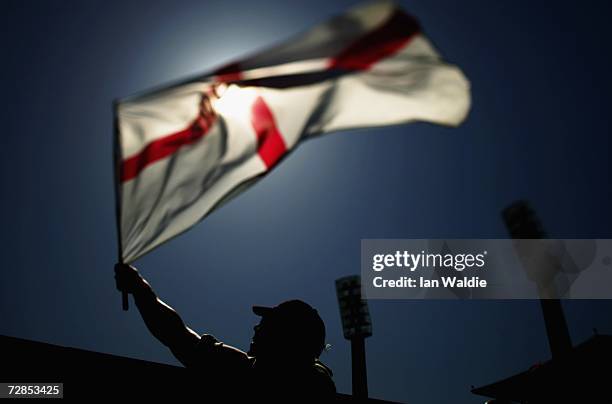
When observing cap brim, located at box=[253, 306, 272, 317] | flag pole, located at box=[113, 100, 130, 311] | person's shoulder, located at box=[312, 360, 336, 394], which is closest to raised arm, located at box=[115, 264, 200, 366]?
flag pole, located at box=[113, 100, 130, 311]

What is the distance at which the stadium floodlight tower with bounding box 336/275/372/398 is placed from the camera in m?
14.0

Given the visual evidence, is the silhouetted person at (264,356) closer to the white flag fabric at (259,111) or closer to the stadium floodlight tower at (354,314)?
the white flag fabric at (259,111)

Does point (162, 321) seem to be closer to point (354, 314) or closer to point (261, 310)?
point (261, 310)

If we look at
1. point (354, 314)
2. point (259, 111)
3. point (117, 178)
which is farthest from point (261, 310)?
point (354, 314)

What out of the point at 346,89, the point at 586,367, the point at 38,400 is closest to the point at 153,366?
the point at 38,400

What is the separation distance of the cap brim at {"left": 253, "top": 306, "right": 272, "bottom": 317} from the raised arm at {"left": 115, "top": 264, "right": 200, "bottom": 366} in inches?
14.1

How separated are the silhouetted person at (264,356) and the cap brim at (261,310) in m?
0.03

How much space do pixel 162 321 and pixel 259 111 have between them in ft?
4.91

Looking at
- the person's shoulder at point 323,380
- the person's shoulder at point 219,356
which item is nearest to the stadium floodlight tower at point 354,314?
the person's shoulder at point 323,380

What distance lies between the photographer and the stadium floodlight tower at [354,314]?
13969mm

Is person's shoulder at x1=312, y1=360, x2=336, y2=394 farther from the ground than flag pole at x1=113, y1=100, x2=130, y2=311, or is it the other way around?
flag pole at x1=113, y1=100, x2=130, y2=311

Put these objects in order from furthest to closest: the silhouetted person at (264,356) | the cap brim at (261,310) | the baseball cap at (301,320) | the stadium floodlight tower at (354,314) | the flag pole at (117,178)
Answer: the stadium floodlight tower at (354,314) → the flag pole at (117,178) → the cap brim at (261,310) → the baseball cap at (301,320) → the silhouetted person at (264,356)

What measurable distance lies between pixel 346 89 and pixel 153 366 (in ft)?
11.8

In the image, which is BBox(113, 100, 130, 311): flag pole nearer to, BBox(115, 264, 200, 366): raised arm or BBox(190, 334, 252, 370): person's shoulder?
BBox(115, 264, 200, 366): raised arm
